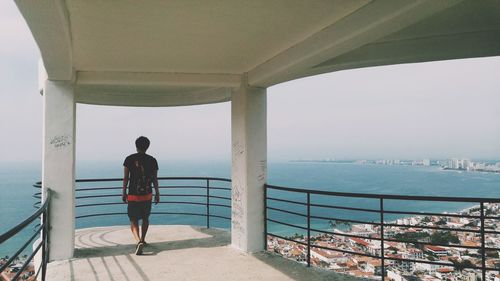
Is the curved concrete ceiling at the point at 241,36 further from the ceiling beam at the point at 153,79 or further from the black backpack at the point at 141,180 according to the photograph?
the black backpack at the point at 141,180

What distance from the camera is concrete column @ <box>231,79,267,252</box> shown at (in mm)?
5478

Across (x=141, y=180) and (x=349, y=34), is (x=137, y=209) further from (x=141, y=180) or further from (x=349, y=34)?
(x=349, y=34)

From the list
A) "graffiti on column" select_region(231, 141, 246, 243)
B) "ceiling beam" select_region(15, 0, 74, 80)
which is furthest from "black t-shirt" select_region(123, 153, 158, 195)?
"ceiling beam" select_region(15, 0, 74, 80)

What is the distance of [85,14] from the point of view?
10.6 feet

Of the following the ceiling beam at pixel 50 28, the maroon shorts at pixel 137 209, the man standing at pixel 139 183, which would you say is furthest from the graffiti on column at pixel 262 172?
the ceiling beam at pixel 50 28

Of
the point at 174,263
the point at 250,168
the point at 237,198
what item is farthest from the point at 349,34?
the point at 174,263

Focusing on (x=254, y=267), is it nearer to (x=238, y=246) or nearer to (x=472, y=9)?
(x=238, y=246)

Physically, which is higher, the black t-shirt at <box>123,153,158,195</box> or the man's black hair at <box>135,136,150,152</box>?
the man's black hair at <box>135,136,150,152</box>

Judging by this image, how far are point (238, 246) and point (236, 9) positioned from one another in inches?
149

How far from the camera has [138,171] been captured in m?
5.16

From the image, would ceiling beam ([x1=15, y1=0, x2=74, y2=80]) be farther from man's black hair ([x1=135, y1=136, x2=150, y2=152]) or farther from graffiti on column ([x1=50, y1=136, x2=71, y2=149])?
man's black hair ([x1=135, y1=136, x2=150, y2=152])

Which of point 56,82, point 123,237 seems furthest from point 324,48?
point 123,237

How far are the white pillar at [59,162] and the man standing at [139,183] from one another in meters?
0.80

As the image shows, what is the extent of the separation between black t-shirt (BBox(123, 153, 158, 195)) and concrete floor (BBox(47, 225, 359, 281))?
101 cm
